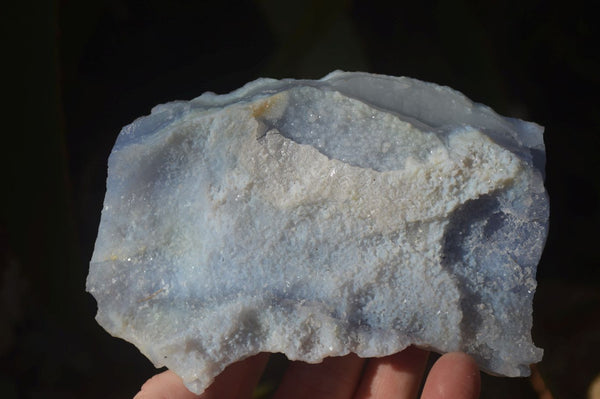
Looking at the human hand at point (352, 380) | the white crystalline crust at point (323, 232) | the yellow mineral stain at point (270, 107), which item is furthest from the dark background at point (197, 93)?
the yellow mineral stain at point (270, 107)

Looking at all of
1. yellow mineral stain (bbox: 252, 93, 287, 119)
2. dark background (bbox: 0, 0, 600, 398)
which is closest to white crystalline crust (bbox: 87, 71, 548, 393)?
yellow mineral stain (bbox: 252, 93, 287, 119)

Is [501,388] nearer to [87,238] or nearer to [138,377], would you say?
[138,377]

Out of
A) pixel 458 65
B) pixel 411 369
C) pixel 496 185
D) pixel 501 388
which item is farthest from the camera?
pixel 458 65

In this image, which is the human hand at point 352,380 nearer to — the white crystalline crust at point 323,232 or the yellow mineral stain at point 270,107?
the white crystalline crust at point 323,232

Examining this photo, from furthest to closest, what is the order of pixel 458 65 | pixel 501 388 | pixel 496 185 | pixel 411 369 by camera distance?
pixel 458 65 < pixel 501 388 < pixel 411 369 < pixel 496 185

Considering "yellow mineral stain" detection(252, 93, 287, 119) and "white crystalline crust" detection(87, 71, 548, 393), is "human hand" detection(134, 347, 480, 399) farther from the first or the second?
"yellow mineral stain" detection(252, 93, 287, 119)

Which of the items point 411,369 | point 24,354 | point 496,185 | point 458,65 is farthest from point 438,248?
point 24,354
